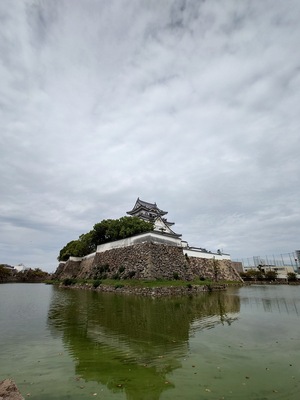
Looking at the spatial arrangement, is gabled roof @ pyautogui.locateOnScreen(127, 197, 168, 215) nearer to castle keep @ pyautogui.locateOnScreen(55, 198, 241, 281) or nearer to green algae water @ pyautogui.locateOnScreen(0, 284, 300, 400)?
castle keep @ pyautogui.locateOnScreen(55, 198, 241, 281)

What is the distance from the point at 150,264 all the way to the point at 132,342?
19.1 meters

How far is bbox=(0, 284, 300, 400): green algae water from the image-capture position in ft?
14.8

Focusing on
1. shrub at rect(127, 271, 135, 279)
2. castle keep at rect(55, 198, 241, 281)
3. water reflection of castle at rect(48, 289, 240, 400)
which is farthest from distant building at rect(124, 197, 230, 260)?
water reflection of castle at rect(48, 289, 240, 400)

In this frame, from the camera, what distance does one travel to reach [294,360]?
6023 millimetres

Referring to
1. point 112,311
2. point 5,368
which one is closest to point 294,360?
point 5,368

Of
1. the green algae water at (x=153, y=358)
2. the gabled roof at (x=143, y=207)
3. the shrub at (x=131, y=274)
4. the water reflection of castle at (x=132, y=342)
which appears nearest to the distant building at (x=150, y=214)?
the gabled roof at (x=143, y=207)

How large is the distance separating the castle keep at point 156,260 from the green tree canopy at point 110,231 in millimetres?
1191

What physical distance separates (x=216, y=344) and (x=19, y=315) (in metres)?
10.7

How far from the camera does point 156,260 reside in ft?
90.5

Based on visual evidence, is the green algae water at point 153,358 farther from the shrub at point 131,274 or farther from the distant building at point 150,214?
the distant building at point 150,214

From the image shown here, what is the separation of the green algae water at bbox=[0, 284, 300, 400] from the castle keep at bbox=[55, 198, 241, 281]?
16.1 metres

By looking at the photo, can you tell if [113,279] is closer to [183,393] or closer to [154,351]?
[154,351]

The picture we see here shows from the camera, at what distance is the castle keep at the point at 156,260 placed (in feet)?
89.8

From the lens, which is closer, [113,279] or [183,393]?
[183,393]
